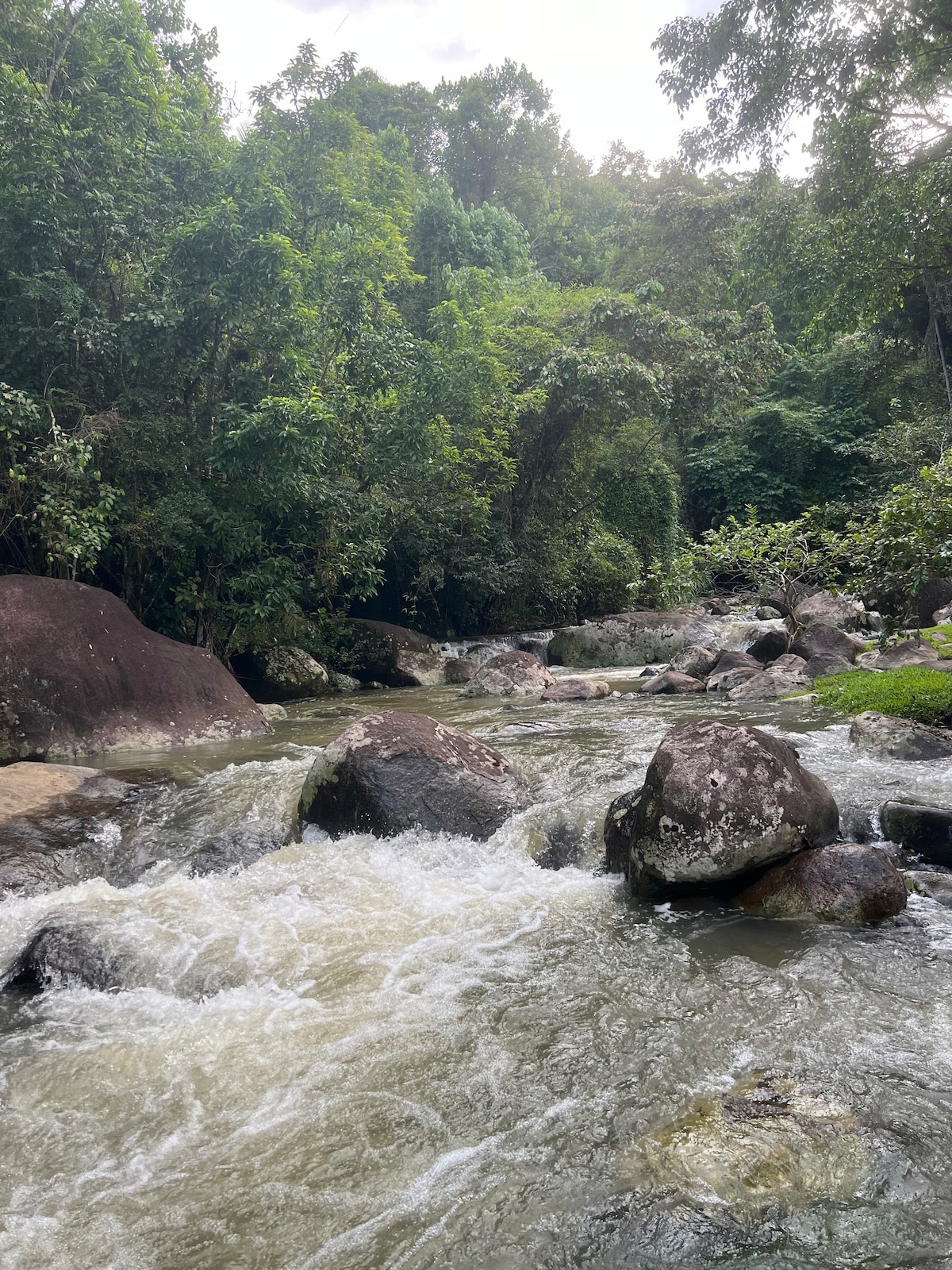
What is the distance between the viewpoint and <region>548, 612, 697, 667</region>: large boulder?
1816 cm

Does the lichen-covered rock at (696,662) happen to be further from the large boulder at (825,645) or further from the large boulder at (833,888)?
the large boulder at (833,888)

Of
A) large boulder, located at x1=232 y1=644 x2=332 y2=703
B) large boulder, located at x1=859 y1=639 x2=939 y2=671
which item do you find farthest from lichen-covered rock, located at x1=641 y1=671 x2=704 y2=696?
large boulder, located at x1=232 y1=644 x2=332 y2=703

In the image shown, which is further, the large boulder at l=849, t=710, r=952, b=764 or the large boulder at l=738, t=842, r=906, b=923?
the large boulder at l=849, t=710, r=952, b=764

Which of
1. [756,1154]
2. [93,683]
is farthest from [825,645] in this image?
[756,1154]

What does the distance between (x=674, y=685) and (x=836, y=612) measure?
21.8 feet

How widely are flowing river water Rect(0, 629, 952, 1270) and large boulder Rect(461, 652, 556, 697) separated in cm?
814

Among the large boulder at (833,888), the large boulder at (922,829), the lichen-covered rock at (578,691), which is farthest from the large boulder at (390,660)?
the large boulder at (833,888)

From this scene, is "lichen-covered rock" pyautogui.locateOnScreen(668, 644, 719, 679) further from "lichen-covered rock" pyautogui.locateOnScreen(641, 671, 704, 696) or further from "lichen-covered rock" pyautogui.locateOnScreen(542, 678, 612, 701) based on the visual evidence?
"lichen-covered rock" pyautogui.locateOnScreen(542, 678, 612, 701)

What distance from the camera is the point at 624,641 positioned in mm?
18250

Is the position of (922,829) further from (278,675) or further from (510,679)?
(278,675)

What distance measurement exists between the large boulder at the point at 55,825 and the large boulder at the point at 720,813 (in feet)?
A: 13.0

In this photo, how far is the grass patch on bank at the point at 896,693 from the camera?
8.27 m

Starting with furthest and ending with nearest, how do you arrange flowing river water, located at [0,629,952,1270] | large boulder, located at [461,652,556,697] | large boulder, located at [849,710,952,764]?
large boulder, located at [461,652,556,697], large boulder, located at [849,710,952,764], flowing river water, located at [0,629,952,1270]

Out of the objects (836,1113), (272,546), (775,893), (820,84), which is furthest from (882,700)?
(820,84)
